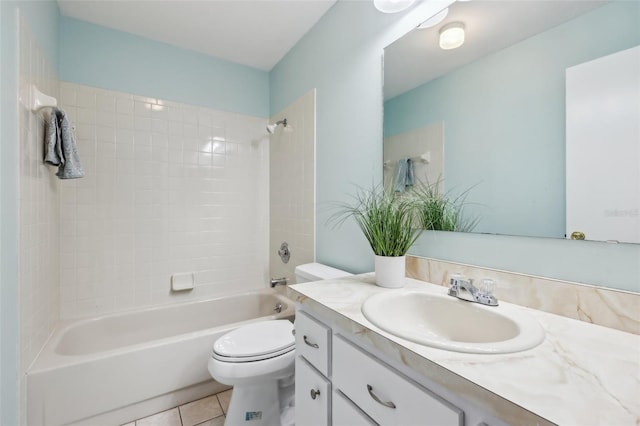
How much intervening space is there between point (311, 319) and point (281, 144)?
175cm

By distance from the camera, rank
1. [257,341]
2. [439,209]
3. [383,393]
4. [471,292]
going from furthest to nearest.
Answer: [257,341]
[439,209]
[471,292]
[383,393]

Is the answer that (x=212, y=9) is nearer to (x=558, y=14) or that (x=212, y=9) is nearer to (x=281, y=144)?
(x=281, y=144)

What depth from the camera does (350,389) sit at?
77 centimetres

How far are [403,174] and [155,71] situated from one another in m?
2.08

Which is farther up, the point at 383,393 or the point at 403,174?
the point at 403,174

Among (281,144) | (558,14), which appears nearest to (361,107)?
(558,14)

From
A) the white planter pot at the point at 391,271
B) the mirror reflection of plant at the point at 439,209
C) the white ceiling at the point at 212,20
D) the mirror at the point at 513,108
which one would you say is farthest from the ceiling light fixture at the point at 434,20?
the white planter pot at the point at 391,271

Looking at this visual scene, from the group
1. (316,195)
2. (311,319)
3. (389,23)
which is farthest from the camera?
(316,195)

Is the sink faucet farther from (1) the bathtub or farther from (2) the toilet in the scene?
(1) the bathtub

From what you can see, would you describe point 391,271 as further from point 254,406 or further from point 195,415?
point 195,415

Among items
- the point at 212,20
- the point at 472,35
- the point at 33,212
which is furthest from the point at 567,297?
the point at 212,20

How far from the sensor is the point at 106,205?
A: 1996 millimetres

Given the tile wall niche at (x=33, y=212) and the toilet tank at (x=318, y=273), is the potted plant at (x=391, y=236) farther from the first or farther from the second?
the tile wall niche at (x=33, y=212)

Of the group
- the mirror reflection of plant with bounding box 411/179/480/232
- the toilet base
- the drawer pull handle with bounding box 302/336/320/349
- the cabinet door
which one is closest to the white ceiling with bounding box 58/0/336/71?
the mirror reflection of plant with bounding box 411/179/480/232
